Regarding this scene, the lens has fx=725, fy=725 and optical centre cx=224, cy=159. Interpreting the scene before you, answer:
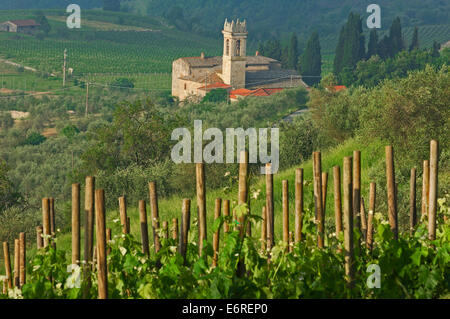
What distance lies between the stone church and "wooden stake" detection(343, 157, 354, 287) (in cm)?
5623

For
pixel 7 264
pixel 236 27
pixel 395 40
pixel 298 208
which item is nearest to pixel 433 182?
pixel 298 208

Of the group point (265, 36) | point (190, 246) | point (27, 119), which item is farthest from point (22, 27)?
point (190, 246)

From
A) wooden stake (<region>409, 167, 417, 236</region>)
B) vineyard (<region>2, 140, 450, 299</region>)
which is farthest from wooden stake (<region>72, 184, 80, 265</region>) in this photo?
wooden stake (<region>409, 167, 417, 236</region>)

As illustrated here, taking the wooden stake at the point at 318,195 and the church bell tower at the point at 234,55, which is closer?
the wooden stake at the point at 318,195

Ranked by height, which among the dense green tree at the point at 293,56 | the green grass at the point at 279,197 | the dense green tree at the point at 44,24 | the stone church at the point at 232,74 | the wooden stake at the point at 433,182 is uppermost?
the dense green tree at the point at 44,24

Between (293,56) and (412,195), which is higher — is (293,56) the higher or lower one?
the higher one

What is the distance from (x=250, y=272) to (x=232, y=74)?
6002 centimetres

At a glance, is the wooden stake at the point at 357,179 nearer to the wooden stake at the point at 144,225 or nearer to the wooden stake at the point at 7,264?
the wooden stake at the point at 144,225

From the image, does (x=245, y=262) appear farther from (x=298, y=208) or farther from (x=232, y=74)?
(x=232, y=74)

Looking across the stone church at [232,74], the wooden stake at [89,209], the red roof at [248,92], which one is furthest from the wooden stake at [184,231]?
the stone church at [232,74]

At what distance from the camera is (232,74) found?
64.0m

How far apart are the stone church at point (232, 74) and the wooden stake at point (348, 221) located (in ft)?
184

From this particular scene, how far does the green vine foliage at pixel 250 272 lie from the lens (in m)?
4.06

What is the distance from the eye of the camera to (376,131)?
14.2m
